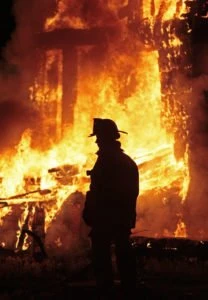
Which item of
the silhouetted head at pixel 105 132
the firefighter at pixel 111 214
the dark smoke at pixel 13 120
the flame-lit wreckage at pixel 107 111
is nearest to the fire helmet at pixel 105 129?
the silhouetted head at pixel 105 132

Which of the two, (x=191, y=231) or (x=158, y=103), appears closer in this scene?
(x=191, y=231)

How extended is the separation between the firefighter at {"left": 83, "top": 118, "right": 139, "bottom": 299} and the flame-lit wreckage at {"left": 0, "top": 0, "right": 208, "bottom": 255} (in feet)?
13.7

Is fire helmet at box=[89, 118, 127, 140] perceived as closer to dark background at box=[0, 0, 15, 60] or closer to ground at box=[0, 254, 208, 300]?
ground at box=[0, 254, 208, 300]

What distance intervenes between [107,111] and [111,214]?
13191 mm

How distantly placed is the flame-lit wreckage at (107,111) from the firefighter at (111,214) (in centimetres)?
418

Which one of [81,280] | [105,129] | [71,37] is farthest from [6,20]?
[105,129]

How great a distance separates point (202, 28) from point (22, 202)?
22.4ft

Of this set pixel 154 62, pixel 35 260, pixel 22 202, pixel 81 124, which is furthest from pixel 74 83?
pixel 35 260

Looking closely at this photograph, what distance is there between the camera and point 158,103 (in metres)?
16.9

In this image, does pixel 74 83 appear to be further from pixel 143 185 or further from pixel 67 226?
pixel 67 226

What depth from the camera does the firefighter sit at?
555cm

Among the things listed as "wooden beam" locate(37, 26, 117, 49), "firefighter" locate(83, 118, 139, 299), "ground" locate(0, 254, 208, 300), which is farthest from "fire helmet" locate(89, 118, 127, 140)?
"wooden beam" locate(37, 26, 117, 49)

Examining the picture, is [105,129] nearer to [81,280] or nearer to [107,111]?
[81,280]

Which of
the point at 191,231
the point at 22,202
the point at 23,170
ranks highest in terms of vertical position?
the point at 23,170
